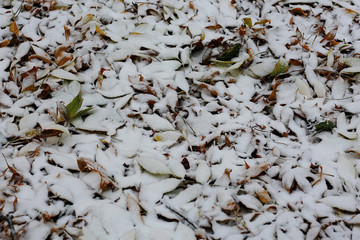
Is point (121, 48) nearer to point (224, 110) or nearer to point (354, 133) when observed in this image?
point (224, 110)

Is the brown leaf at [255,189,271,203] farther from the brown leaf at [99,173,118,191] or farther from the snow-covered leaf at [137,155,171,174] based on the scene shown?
the brown leaf at [99,173,118,191]

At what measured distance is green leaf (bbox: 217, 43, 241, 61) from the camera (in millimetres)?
1279

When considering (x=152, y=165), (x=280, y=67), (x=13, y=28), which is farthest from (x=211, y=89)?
(x=13, y=28)

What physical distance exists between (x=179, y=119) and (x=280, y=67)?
45cm

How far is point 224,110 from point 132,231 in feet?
1.74

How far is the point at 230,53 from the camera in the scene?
4.20 ft

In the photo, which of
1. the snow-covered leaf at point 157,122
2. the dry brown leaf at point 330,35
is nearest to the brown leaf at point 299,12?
the dry brown leaf at point 330,35

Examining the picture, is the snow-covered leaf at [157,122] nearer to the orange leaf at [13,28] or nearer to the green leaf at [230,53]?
the green leaf at [230,53]

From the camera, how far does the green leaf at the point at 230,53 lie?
1279 mm

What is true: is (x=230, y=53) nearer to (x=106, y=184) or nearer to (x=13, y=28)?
(x=106, y=184)

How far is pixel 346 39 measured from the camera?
139cm

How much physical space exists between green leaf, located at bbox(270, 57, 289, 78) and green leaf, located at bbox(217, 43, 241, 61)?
0.17 m

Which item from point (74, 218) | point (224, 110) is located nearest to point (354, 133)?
point (224, 110)

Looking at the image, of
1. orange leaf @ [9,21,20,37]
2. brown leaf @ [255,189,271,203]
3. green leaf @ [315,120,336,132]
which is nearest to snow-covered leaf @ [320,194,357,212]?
brown leaf @ [255,189,271,203]
